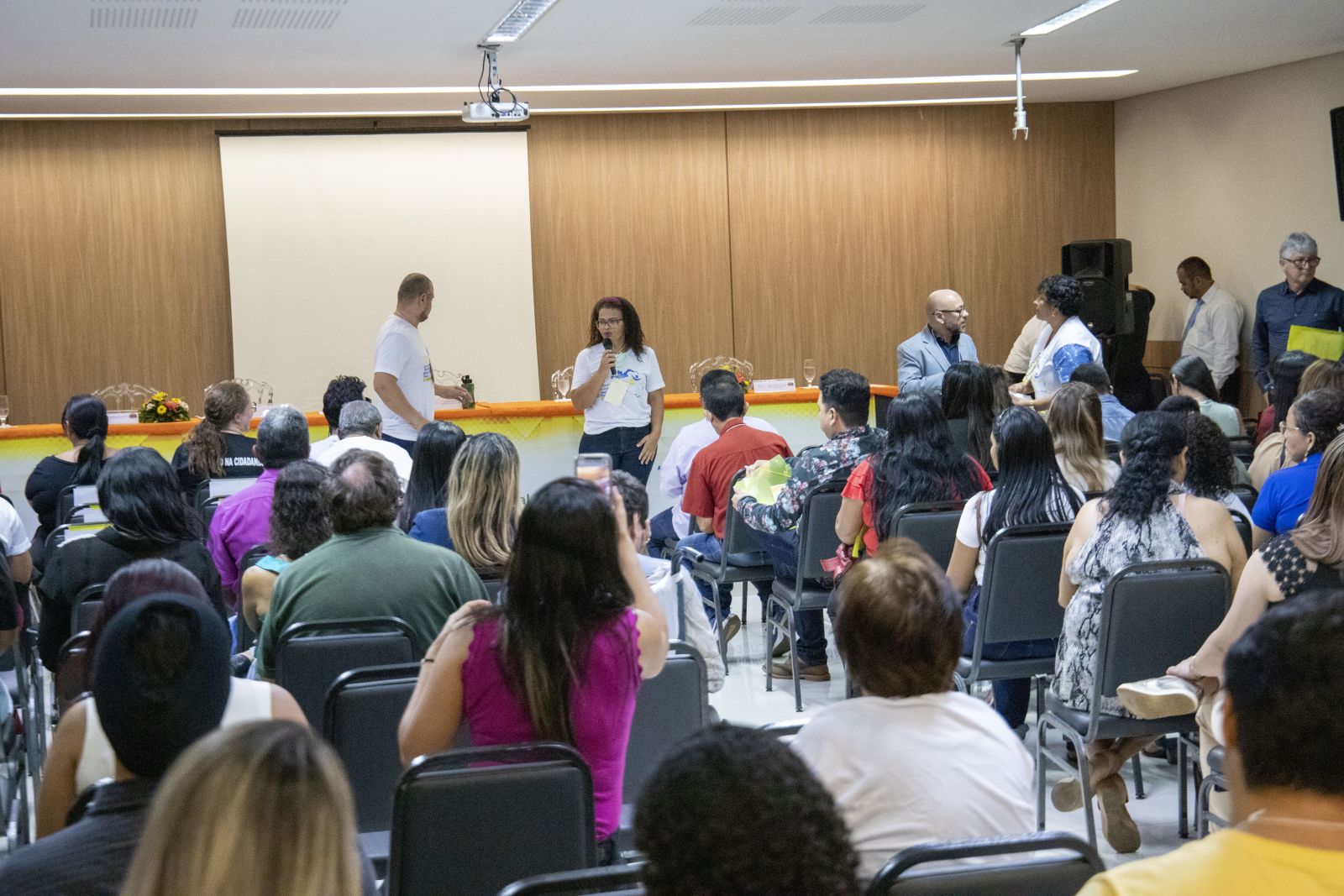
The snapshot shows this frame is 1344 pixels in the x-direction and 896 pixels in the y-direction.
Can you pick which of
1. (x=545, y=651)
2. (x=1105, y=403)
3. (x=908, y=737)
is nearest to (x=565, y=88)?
(x=1105, y=403)

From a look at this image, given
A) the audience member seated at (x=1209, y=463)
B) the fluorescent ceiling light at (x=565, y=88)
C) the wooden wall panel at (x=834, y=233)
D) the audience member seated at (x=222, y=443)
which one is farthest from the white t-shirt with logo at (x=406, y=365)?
the wooden wall panel at (x=834, y=233)

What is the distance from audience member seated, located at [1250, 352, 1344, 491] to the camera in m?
5.02

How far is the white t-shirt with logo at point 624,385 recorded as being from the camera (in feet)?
24.3

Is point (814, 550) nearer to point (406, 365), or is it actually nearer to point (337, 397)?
point (337, 397)

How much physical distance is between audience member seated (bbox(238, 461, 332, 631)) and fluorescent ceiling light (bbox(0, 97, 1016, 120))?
6510 mm

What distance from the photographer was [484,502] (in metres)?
3.81

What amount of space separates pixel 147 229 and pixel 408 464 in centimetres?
548

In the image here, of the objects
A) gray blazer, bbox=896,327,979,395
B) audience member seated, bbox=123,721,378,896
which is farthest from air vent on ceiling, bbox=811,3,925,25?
audience member seated, bbox=123,721,378,896

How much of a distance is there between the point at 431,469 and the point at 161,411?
13.2 feet

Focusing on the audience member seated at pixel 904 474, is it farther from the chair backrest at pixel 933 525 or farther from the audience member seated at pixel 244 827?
the audience member seated at pixel 244 827

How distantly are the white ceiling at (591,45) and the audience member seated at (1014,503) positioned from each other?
3.11m

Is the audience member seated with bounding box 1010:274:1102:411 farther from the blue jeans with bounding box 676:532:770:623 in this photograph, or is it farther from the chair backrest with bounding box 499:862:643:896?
the chair backrest with bounding box 499:862:643:896

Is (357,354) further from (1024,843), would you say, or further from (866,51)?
(1024,843)

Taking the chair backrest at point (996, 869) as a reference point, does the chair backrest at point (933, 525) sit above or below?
above
